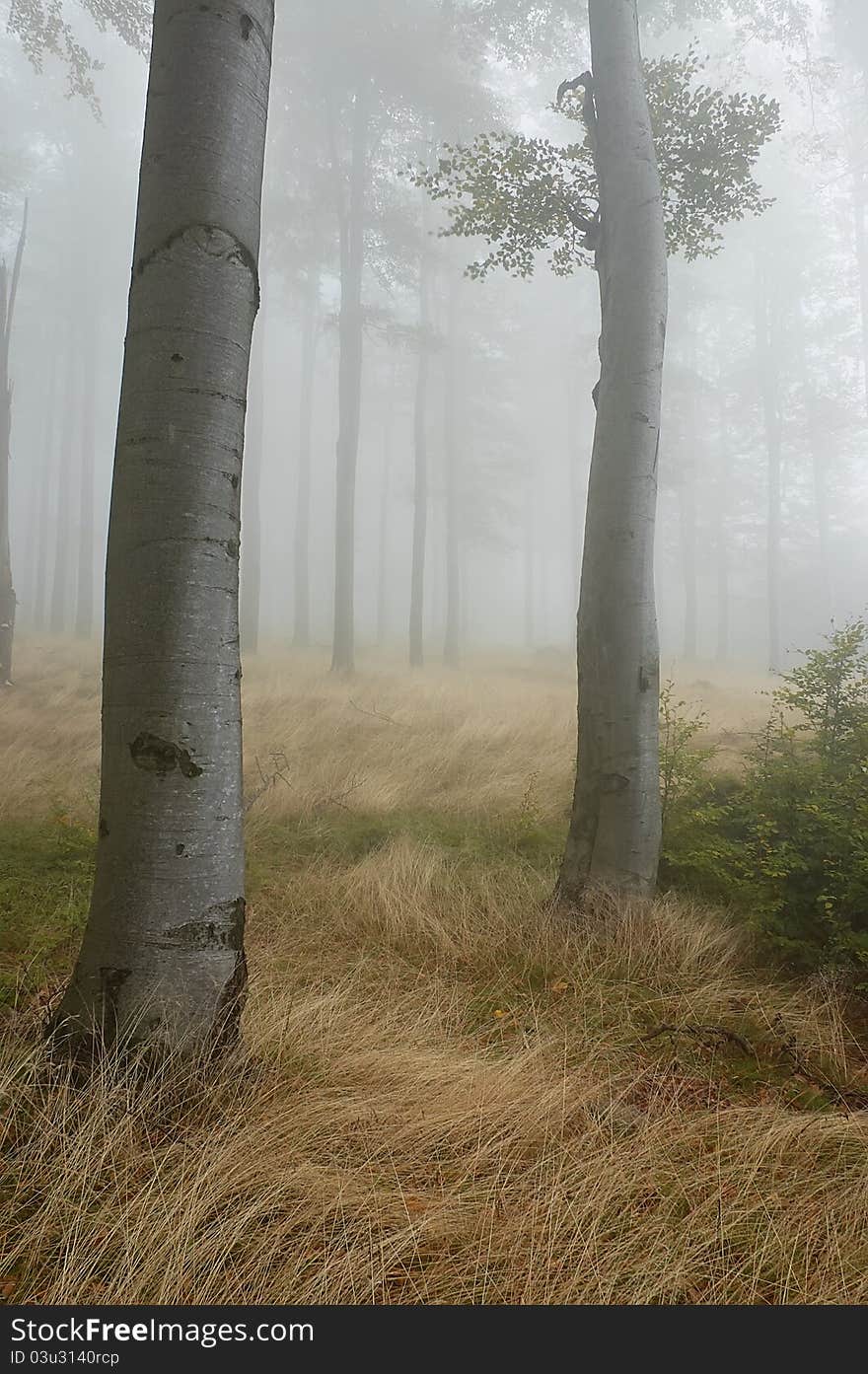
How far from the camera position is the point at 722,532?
22938 millimetres

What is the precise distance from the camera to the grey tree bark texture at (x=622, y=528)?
365cm

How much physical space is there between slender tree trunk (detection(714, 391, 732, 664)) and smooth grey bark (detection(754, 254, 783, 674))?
2.31 metres

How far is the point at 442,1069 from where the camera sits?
2207 mm

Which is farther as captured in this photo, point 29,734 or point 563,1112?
point 29,734

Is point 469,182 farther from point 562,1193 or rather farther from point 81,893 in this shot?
point 562,1193

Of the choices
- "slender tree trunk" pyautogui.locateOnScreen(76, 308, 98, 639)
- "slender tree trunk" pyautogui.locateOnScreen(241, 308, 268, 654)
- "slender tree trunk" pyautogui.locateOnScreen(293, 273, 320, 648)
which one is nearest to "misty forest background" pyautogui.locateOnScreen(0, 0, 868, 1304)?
"slender tree trunk" pyautogui.locateOnScreen(241, 308, 268, 654)

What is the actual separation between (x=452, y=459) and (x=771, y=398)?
8.33 metres

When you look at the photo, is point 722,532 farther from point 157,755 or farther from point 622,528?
point 157,755

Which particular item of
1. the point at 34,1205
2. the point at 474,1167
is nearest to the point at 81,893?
the point at 34,1205

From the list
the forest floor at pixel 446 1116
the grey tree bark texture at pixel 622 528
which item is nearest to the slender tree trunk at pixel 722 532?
the grey tree bark texture at pixel 622 528

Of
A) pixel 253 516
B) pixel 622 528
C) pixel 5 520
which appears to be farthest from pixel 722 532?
pixel 622 528

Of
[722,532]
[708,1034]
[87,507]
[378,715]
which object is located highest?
[722,532]

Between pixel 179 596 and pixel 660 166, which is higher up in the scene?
pixel 660 166

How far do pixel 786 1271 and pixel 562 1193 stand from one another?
1.64ft
